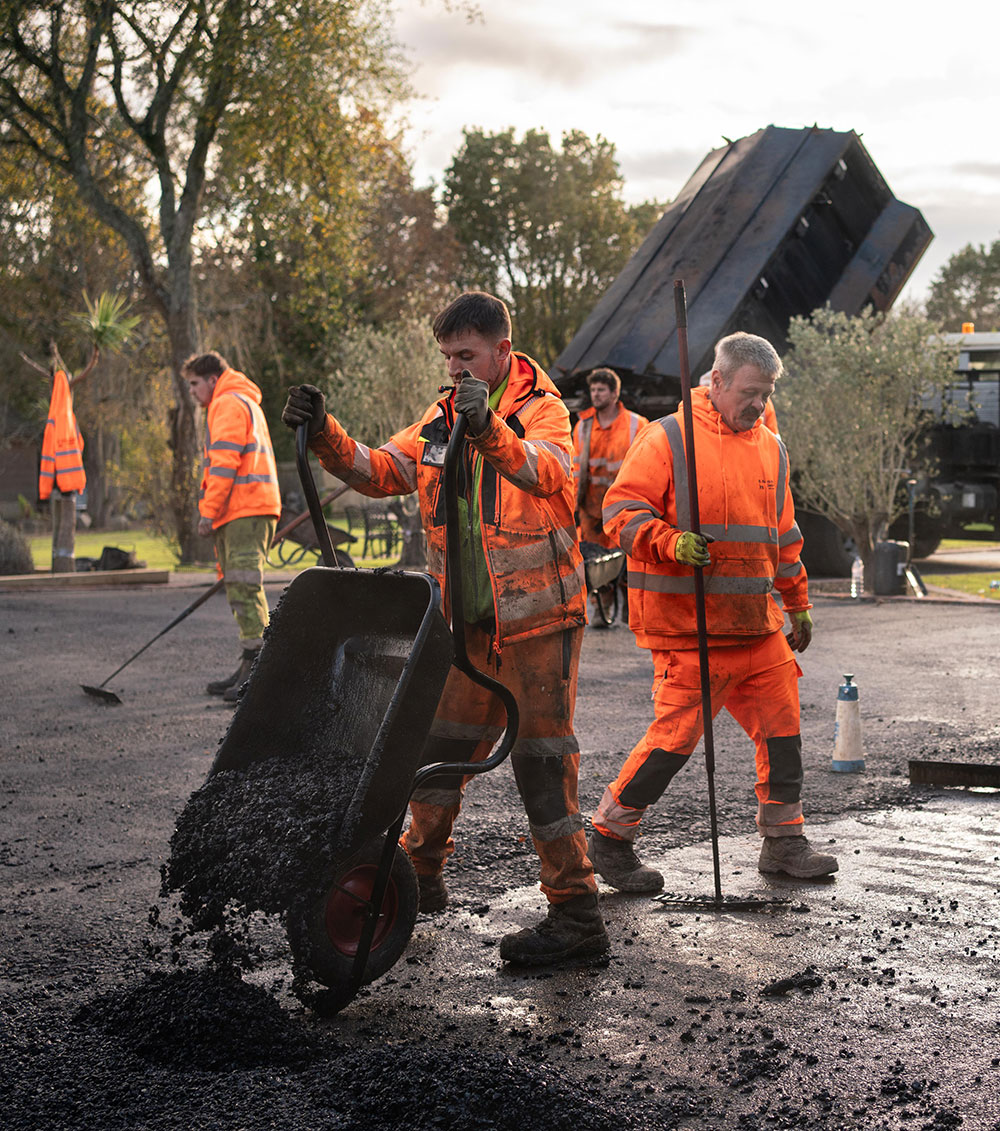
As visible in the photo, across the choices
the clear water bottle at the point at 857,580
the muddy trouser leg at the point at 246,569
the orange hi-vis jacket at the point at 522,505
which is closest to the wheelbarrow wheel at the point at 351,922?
the orange hi-vis jacket at the point at 522,505

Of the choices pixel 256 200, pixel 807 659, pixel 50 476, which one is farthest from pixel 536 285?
pixel 807 659

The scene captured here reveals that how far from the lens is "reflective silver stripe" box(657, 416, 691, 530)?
14.2ft

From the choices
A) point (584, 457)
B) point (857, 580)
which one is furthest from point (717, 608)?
point (857, 580)

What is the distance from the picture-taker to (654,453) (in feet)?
14.3

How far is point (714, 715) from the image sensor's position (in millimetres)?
4324

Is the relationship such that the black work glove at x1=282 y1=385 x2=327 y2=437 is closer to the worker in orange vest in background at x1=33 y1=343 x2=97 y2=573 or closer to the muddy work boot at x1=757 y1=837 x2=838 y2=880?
the muddy work boot at x1=757 y1=837 x2=838 y2=880

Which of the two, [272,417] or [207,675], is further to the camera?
[272,417]

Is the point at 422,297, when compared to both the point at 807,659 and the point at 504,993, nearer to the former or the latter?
the point at 807,659

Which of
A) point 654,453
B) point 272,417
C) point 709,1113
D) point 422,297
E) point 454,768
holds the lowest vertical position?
point 709,1113

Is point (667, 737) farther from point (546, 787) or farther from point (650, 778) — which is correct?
point (546, 787)

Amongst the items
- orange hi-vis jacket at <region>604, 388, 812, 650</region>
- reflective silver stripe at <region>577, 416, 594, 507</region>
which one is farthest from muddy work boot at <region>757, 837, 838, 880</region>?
reflective silver stripe at <region>577, 416, 594, 507</region>

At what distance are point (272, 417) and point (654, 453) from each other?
3401 cm

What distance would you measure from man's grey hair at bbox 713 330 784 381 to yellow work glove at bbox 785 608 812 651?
2.90 feet

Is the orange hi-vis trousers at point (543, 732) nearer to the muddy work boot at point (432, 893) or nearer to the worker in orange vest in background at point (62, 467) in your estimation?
the muddy work boot at point (432, 893)
